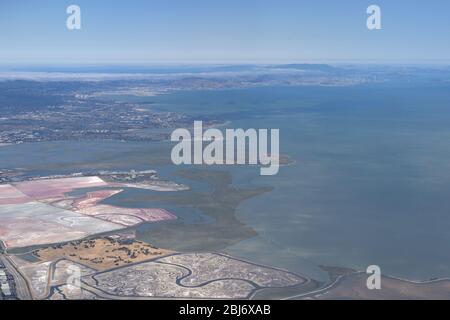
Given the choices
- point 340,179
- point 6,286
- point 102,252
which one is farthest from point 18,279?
point 340,179

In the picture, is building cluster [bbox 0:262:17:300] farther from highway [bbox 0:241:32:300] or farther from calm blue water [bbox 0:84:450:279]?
calm blue water [bbox 0:84:450:279]

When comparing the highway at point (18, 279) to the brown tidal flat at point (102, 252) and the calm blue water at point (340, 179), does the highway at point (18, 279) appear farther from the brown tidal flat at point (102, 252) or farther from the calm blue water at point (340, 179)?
the calm blue water at point (340, 179)

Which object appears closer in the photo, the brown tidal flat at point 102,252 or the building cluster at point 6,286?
the building cluster at point 6,286

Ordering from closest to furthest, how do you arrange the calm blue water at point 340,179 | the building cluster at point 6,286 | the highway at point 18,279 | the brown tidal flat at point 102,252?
the building cluster at point 6,286
the highway at point 18,279
the brown tidal flat at point 102,252
the calm blue water at point 340,179

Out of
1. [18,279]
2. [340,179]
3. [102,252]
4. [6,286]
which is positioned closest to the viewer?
[6,286]

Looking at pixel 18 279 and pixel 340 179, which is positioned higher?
pixel 340 179

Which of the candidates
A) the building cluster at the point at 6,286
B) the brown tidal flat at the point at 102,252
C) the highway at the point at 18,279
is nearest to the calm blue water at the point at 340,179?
the brown tidal flat at the point at 102,252

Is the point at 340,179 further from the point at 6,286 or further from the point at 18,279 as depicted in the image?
the point at 6,286

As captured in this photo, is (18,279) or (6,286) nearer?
(6,286)

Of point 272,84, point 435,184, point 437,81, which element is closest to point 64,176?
point 435,184
